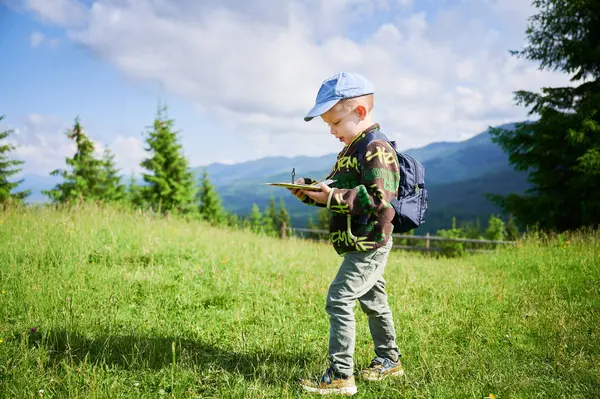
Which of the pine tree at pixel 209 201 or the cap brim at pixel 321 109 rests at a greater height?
the pine tree at pixel 209 201

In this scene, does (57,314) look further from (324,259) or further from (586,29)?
(586,29)

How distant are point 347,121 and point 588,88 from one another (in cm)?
1260

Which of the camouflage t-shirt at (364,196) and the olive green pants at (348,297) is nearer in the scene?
the camouflage t-shirt at (364,196)

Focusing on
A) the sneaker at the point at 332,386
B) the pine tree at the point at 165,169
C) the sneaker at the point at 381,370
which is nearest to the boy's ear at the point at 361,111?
the sneaker at the point at 332,386

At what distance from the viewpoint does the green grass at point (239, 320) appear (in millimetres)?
2916

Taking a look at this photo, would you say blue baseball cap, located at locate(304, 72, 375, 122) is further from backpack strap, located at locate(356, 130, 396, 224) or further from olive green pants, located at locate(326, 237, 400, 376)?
olive green pants, located at locate(326, 237, 400, 376)

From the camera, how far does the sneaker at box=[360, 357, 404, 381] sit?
10.1ft

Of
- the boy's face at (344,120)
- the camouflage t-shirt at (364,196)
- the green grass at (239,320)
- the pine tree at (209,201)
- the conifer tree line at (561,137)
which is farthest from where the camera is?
the pine tree at (209,201)

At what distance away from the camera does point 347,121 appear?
9.17ft

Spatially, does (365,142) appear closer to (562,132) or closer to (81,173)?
(562,132)

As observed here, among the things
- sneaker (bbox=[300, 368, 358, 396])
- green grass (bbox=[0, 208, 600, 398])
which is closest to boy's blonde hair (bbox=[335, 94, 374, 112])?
sneaker (bbox=[300, 368, 358, 396])

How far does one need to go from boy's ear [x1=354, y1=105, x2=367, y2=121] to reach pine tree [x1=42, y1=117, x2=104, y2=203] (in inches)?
1101

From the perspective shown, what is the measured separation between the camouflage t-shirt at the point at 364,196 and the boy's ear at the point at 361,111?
4.2 inches

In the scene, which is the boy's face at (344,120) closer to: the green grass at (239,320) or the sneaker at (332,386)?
the sneaker at (332,386)
